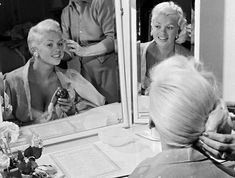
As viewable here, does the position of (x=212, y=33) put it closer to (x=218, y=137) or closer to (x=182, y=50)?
(x=182, y=50)

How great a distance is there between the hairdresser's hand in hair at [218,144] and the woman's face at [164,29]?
2.95 ft

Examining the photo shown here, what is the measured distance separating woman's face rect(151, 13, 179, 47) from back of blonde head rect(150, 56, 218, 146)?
2.68 feet

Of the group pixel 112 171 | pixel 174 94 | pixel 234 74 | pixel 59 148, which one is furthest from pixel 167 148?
pixel 234 74

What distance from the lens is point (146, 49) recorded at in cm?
192

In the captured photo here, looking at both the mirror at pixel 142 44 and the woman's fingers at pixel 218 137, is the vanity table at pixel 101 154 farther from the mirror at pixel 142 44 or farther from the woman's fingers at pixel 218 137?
the woman's fingers at pixel 218 137

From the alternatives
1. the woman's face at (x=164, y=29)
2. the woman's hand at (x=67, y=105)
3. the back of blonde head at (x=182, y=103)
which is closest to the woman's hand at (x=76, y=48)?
the woman's hand at (x=67, y=105)

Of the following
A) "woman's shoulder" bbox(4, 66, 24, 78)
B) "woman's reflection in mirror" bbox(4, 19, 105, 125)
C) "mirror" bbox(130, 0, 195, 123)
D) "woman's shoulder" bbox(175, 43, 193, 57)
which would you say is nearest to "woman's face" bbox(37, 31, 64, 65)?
"woman's reflection in mirror" bbox(4, 19, 105, 125)

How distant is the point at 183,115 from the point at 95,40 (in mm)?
870

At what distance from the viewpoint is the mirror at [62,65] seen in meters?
A: 1.61

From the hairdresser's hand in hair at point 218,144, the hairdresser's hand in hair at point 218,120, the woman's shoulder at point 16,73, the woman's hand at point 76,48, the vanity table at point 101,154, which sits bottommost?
the vanity table at point 101,154

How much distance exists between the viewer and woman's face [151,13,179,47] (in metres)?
1.89

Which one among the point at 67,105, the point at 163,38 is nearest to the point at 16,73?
the point at 67,105

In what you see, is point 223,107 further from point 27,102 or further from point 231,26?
point 231,26

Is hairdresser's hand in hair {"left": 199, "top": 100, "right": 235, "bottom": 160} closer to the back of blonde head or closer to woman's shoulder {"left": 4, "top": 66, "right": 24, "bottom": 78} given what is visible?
the back of blonde head
